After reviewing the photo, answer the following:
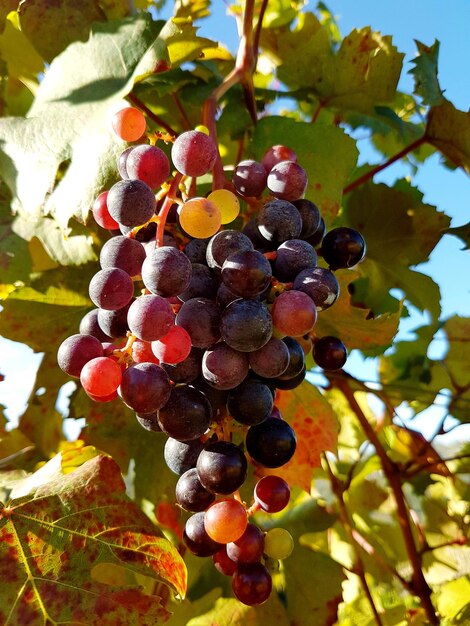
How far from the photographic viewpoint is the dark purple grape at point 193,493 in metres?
0.86

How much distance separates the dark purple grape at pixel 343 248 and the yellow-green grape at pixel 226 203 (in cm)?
17

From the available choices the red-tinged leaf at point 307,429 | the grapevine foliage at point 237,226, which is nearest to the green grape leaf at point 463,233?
the grapevine foliage at point 237,226

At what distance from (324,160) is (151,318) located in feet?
2.06

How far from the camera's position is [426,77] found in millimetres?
1396

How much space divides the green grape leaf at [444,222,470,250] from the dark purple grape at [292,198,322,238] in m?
0.68

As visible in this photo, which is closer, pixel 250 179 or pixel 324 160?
pixel 250 179

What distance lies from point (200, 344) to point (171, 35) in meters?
0.58

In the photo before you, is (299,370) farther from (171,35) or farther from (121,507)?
(171,35)

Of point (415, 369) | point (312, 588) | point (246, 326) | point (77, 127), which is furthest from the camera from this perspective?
point (415, 369)

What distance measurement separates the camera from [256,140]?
1287mm

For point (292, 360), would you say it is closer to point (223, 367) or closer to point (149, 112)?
point (223, 367)

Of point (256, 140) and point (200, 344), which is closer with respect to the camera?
point (200, 344)

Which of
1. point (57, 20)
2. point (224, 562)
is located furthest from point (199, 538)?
point (57, 20)

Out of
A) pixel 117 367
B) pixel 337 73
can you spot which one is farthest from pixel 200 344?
pixel 337 73
